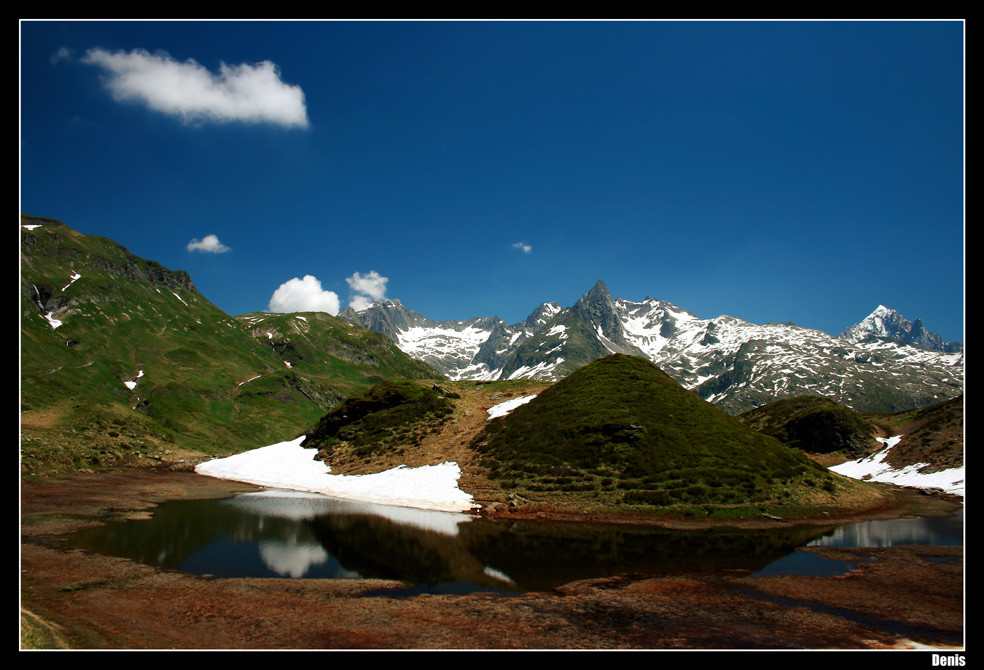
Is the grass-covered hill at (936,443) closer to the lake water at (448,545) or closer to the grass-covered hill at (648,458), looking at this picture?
the grass-covered hill at (648,458)

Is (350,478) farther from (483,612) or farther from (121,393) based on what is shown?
(121,393)

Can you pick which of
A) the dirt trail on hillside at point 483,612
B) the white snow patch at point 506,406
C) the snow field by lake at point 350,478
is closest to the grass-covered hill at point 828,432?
the white snow patch at point 506,406

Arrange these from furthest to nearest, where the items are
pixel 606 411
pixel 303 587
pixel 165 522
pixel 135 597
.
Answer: pixel 606 411 < pixel 165 522 < pixel 303 587 < pixel 135 597

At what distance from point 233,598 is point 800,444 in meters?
143

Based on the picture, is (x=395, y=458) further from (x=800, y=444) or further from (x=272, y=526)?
(x=800, y=444)

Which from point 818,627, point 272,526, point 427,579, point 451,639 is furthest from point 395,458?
point 818,627

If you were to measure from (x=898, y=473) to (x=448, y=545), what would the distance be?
342 feet

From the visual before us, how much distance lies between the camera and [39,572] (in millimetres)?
23609

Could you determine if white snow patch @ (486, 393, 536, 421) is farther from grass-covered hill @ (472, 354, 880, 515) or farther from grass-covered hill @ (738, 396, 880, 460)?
grass-covered hill @ (738, 396, 880, 460)

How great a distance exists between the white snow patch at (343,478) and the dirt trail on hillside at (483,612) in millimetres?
27097

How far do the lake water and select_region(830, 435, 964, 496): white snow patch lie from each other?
42595 mm

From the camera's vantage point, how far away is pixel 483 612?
66.0ft

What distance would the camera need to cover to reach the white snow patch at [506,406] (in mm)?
76938

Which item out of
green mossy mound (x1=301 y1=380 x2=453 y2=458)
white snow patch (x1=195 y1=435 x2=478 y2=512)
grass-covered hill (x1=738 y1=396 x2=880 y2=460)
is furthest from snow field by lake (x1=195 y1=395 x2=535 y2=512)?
grass-covered hill (x1=738 y1=396 x2=880 y2=460)
